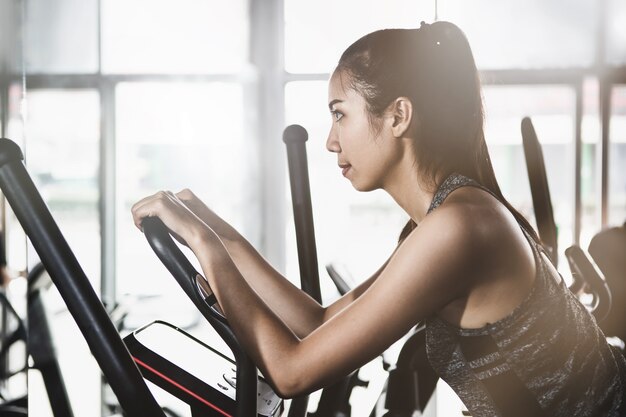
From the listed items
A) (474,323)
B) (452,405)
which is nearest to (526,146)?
(474,323)

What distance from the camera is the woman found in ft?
3.14

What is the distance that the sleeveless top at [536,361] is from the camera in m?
1.02

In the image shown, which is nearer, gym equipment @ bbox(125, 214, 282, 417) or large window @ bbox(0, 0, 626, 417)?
gym equipment @ bbox(125, 214, 282, 417)

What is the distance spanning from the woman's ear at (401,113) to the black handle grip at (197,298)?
459 mm

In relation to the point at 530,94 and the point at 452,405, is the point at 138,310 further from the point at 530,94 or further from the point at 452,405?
the point at 530,94

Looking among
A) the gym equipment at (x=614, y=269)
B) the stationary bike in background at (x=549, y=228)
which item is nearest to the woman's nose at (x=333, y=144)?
the stationary bike in background at (x=549, y=228)

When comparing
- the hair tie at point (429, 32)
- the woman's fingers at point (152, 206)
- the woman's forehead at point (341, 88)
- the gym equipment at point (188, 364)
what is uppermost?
the hair tie at point (429, 32)

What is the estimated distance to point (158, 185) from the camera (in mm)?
4387

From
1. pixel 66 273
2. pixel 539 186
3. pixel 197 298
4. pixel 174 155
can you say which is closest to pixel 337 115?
pixel 197 298

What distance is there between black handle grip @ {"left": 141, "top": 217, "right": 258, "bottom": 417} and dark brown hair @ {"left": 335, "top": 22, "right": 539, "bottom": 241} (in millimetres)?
458

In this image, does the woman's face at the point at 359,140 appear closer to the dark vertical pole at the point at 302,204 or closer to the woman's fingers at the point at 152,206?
the dark vertical pole at the point at 302,204

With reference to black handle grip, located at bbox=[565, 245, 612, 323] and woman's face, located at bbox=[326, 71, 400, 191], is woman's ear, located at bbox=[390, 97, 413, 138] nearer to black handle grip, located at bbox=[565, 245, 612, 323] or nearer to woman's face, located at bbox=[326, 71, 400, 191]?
woman's face, located at bbox=[326, 71, 400, 191]

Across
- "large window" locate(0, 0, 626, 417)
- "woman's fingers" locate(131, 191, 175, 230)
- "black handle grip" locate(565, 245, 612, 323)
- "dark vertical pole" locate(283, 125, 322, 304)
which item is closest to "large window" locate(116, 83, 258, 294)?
"large window" locate(0, 0, 626, 417)

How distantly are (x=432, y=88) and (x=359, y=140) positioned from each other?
156mm
